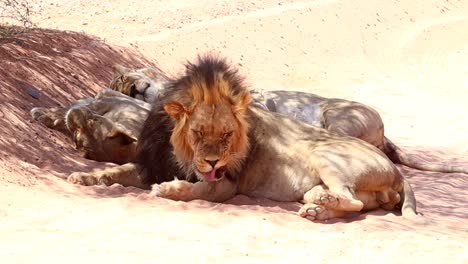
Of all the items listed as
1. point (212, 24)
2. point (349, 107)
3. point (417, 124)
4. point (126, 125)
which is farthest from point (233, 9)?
point (126, 125)

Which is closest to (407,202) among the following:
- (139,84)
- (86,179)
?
(86,179)

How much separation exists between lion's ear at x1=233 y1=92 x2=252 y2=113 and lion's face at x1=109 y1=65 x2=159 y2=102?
2.80 m

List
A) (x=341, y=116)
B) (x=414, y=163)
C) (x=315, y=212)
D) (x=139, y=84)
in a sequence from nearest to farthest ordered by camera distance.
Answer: (x=315, y=212), (x=341, y=116), (x=139, y=84), (x=414, y=163)

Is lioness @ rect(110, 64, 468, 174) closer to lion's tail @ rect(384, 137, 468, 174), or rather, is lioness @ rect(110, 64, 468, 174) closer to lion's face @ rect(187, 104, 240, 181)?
lion's tail @ rect(384, 137, 468, 174)

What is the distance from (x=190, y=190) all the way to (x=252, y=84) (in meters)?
8.58

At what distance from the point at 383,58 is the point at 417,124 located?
209 inches

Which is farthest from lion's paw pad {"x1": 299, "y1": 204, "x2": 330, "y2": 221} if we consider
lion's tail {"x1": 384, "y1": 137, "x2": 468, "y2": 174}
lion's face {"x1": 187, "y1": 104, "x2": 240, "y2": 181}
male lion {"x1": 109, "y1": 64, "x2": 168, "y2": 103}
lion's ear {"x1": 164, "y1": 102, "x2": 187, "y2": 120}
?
lion's tail {"x1": 384, "y1": 137, "x2": 468, "y2": 174}

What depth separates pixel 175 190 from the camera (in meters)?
6.55

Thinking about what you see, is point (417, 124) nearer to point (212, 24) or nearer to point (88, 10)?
point (212, 24)

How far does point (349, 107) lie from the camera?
31.4 feet

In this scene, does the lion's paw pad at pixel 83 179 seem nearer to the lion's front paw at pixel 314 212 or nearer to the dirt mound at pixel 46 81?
the dirt mound at pixel 46 81

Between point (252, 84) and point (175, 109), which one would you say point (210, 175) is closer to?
point (175, 109)

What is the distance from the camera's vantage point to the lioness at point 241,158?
6.39 m

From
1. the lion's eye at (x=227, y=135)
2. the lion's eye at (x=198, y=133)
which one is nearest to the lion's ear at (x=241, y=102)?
the lion's eye at (x=227, y=135)
